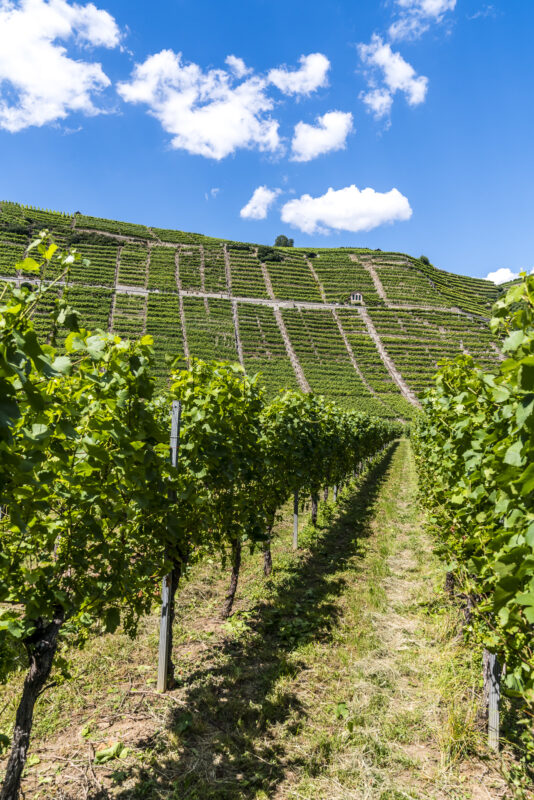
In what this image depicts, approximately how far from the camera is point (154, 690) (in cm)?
414

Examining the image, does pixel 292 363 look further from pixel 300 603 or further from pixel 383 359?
pixel 300 603

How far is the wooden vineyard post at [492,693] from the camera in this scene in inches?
135

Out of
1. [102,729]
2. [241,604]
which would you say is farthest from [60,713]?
[241,604]

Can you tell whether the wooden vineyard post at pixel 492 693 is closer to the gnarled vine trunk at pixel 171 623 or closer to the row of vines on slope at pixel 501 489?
the row of vines on slope at pixel 501 489

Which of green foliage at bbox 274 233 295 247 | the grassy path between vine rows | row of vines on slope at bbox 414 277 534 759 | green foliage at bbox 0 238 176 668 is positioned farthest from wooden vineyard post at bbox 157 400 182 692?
green foliage at bbox 274 233 295 247

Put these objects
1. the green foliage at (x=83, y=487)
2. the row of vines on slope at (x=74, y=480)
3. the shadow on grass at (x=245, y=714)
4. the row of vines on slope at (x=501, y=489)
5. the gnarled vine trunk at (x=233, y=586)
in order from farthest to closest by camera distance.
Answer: the gnarled vine trunk at (x=233, y=586)
the shadow on grass at (x=245, y=714)
the green foliage at (x=83, y=487)
the row of vines on slope at (x=74, y=480)
the row of vines on slope at (x=501, y=489)

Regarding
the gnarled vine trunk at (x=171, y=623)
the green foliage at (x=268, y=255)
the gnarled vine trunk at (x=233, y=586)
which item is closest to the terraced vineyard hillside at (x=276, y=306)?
the green foliage at (x=268, y=255)

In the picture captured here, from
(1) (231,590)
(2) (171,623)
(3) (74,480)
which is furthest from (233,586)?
(3) (74,480)

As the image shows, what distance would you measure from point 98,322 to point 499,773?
2218 inches

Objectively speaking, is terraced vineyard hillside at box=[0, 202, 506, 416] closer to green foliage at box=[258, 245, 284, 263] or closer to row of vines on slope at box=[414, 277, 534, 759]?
green foliage at box=[258, 245, 284, 263]

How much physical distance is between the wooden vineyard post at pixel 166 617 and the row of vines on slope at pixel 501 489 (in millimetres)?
2716

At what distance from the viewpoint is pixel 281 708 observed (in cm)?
388

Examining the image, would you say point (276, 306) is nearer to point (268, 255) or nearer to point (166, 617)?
point (268, 255)

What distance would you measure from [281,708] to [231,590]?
189 centimetres
